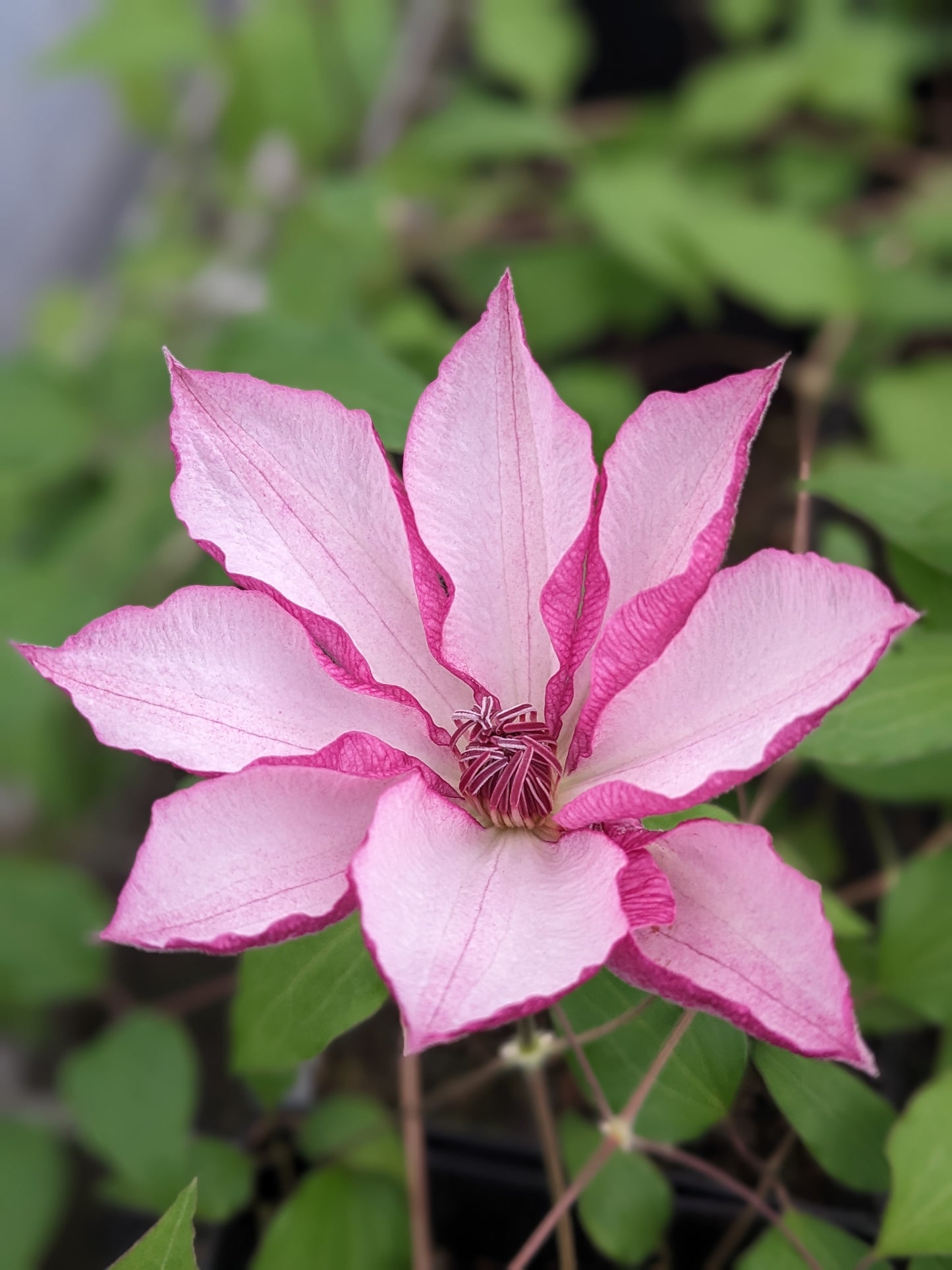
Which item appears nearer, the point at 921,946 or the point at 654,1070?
the point at 654,1070

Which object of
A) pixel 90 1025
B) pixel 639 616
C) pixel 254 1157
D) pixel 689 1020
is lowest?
pixel 90 1025

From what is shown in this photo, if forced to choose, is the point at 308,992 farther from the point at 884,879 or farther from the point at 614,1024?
the point at 884,879

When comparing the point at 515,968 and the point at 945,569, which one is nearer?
the point at 515,968

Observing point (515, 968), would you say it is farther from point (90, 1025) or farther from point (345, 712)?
point (90, 1025)

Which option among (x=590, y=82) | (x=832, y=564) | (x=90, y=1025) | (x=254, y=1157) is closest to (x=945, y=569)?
(x=832, y=564)

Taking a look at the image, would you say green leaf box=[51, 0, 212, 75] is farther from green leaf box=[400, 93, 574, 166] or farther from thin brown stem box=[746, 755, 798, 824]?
thin brown stem box=[746, 755, 798, 824]

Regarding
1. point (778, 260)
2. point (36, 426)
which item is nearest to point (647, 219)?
point (778, 260)
